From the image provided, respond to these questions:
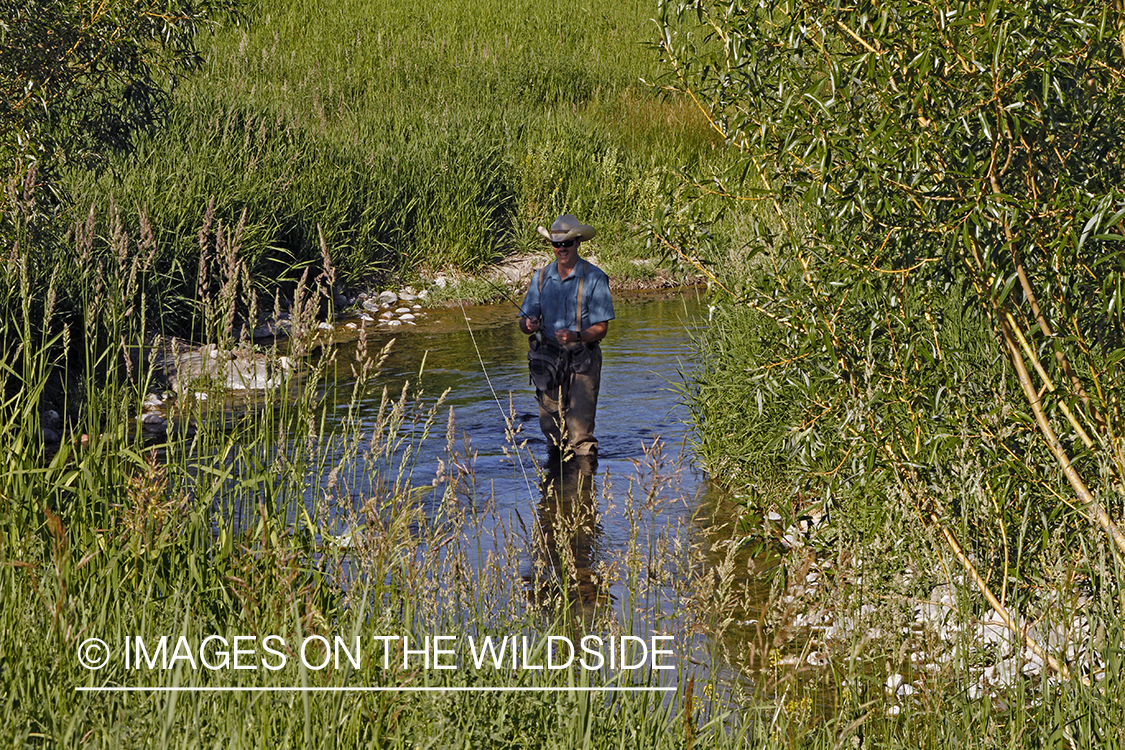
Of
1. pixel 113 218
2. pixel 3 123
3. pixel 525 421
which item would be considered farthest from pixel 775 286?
pixel 525 421

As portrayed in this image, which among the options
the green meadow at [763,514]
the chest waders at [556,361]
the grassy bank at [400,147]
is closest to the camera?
the green meadow at [763,514]

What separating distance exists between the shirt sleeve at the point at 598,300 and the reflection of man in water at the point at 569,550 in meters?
1.13

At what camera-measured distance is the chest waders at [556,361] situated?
9.35m

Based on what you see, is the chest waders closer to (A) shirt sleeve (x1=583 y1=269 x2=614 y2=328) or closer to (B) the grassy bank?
(A) shirt sleeve (x1=583 y1=269 x2=614 y2=328)

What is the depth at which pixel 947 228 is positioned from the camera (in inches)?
166

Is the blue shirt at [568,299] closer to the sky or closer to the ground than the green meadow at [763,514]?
closer to the ground

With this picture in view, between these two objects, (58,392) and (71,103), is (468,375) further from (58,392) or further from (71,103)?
(71,103)

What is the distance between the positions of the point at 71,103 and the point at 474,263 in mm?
9073

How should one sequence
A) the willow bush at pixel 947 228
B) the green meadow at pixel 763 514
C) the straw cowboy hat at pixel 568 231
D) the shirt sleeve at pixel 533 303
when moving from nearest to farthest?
1. the green meadow at pixel 763 514
2. the willow bush at pixel 947 228
3. the straw cowboy hat at pixel 568 231
4. the shirt sleeve at pixel 533 303

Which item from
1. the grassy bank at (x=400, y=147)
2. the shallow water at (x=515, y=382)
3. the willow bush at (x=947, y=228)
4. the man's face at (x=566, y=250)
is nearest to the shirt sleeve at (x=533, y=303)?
the man's face at (x=566, y=250)

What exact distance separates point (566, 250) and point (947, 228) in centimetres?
527

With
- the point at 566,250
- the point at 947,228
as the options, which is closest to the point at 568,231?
the point at 566,250

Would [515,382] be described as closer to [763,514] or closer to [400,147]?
[400,147]

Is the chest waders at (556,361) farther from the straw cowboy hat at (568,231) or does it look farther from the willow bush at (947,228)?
the willow bush at (947,228)
